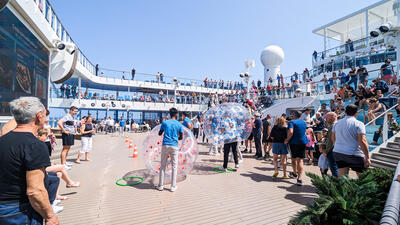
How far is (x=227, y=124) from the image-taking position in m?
7.01

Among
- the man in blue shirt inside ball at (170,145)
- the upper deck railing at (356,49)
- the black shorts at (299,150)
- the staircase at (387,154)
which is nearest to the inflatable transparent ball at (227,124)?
the black shorts at (299,150)

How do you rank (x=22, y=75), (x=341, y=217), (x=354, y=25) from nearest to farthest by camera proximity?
(x=341, y=217), (x=22, y=75), (x=354, y=25)

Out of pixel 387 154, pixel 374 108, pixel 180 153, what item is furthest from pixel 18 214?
pixel 374 108

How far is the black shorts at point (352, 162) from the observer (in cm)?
414

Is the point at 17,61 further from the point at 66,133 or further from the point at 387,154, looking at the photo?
the point at 387,154

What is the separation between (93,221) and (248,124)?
5335mm

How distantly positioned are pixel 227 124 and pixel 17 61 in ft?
23.2

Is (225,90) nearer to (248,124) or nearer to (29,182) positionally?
(248,124)

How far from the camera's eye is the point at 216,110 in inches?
292

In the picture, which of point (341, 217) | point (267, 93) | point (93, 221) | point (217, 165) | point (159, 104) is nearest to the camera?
point (341, 217)

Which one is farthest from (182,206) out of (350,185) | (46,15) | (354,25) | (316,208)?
(354,25)

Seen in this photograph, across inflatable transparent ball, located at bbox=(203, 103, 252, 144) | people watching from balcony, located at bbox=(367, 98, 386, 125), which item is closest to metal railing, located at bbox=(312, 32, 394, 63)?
people watching from balcony, located at bbox=(367, 98, 386, 125)

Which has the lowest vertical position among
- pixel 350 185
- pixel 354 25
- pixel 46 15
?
pixel 350 185

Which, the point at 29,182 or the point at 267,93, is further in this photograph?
the point at 267,93
